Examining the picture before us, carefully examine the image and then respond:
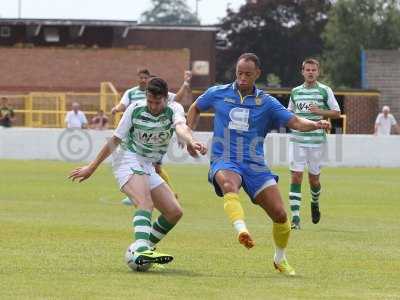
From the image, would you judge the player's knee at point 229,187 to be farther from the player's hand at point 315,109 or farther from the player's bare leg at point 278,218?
the player's hand at point 315,109

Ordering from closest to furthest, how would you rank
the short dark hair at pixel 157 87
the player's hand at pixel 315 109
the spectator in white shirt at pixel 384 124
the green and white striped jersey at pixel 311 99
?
1. the short dark hair at pixel 157 87
2. the player's hand at pixel 315 109
3. the green and white striped jersey at pixel 311 99
4. the spectator in white shirt at pixel 384 124

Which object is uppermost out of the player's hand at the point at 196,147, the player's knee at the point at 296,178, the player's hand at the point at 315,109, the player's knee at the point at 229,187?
the player's hand at the point at 315,109

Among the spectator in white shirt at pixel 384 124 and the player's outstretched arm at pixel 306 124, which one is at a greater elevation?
the player's outstretched arm at pixel 306 124

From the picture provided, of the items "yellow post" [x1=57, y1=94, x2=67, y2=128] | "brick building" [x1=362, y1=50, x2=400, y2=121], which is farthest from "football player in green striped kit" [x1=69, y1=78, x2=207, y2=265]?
"brick building" [x1=362, y1=50, x2=400, y2=121]

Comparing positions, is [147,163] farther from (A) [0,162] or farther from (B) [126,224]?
(A) [0,162]

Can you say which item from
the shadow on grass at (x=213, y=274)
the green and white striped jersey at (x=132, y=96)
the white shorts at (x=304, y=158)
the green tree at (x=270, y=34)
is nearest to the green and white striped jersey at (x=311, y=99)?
the white shorts at (x=304, y=158)

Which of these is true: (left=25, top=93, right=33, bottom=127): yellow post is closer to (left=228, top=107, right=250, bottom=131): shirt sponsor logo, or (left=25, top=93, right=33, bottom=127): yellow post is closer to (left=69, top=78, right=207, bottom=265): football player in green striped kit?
(left=69, top=78, right=207, bottom=265): football player in green striped kit

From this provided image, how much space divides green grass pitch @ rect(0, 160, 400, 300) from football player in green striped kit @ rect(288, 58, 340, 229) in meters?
0.42

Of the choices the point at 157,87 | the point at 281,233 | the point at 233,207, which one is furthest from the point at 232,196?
the point at 157,87

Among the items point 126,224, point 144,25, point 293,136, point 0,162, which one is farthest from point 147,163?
point 144,25

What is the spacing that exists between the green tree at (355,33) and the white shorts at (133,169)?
7447 centimetres

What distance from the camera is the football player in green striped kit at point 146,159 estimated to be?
12.1 meters

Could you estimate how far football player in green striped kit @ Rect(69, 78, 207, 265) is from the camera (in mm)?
12117

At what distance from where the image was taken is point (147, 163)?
12.6 metres
